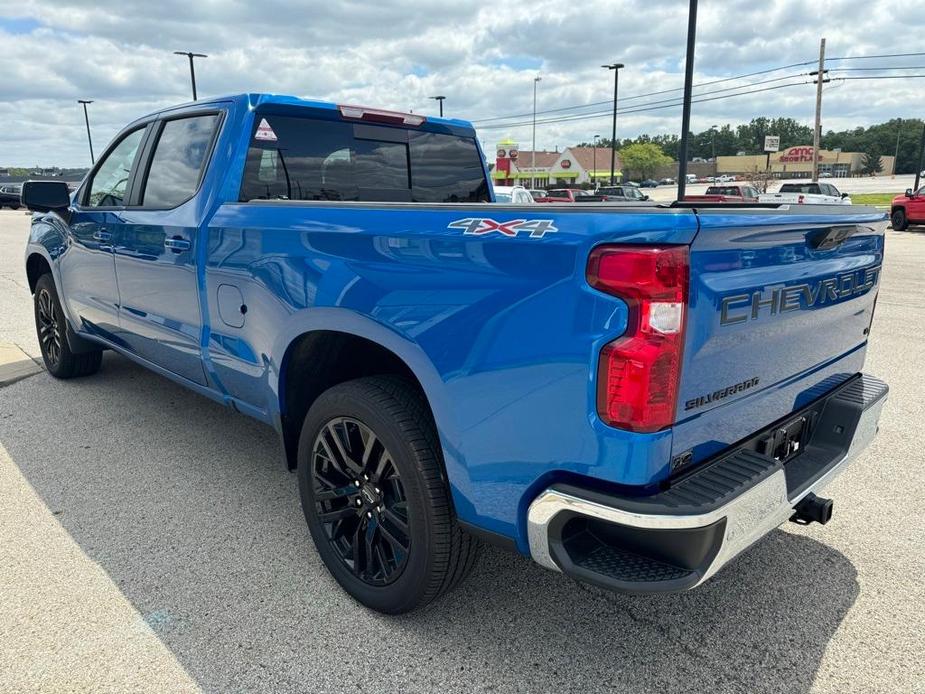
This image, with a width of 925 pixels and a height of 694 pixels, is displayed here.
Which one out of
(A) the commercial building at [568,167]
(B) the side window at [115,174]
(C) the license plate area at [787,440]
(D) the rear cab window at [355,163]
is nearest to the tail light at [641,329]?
(C) the license plate area at [787,440]

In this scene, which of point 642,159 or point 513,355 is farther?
point 642,159

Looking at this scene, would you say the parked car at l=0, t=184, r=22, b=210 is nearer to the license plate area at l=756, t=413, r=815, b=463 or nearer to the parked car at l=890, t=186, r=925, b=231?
the parked car at l=890, t=186, r=925, b=231

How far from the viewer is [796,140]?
15038cm

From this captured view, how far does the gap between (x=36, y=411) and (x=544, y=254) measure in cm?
456

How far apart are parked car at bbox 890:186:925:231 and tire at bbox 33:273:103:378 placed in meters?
22.9

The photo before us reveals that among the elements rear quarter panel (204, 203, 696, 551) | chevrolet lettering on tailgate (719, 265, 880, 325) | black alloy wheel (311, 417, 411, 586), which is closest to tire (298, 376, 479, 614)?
black alloy wheel (311, 417, 411, 586)

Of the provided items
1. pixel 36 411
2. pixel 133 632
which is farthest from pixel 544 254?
pixel 36 411

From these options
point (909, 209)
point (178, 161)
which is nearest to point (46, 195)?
point (178, 161)

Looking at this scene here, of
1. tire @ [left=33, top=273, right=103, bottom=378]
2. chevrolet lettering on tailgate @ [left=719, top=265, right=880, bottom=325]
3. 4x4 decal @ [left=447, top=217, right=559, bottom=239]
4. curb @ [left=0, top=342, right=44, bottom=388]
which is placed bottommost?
curb @ [left=0, top=342, right=44, bottom=388]

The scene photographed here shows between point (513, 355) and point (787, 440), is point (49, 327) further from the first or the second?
point (787, 440)

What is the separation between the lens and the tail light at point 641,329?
5.88 ft

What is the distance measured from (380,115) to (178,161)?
1.11 metres

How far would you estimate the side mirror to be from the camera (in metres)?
4.71

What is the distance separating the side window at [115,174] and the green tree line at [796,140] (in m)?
121
